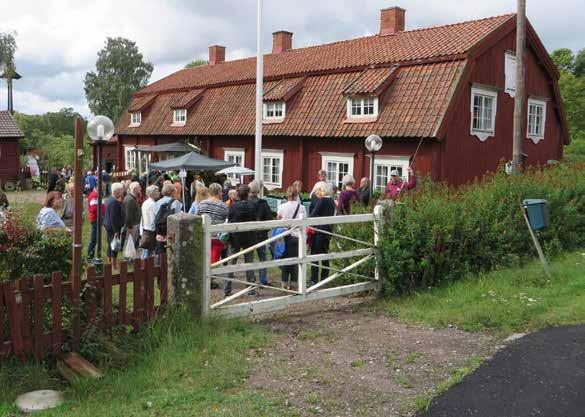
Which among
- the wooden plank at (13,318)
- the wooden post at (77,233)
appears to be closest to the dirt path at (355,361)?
the wooden post at (77,233)

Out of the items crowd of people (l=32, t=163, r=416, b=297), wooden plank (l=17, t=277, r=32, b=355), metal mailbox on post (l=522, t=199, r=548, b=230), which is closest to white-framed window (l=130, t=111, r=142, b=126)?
crowd of people (l=32, t=163, r=416, b=297)

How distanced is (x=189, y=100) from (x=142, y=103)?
18.4ft

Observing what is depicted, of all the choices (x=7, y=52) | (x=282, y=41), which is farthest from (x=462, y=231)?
(x=7, y=52)

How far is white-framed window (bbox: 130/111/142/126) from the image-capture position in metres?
30.6

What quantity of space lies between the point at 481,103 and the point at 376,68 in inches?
138

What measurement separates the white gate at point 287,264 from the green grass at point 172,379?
448mm

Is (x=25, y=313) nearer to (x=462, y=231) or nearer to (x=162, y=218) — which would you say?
(x=162, y=218)

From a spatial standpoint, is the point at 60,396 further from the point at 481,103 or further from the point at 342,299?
the point at 481,103

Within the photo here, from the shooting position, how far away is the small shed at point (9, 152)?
31.7 m

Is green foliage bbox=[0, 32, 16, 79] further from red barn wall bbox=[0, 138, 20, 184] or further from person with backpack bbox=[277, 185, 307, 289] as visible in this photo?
person with backpack bbox=[277, 185, 307, 289]

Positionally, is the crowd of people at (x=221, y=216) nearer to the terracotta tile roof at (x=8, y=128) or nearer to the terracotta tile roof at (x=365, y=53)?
the terracotta tile roof at (x=365, y=53)

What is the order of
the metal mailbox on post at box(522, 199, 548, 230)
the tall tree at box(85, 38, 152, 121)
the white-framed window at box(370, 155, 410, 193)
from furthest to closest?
the tall tree at box(85, 38, 152, 121) → the white-framed window at box(370, 155, 410, 193) → the metal mailbox on post at box(522, 199, 548, 230)

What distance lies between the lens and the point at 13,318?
5316mm

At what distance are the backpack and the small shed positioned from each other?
25811 mm
